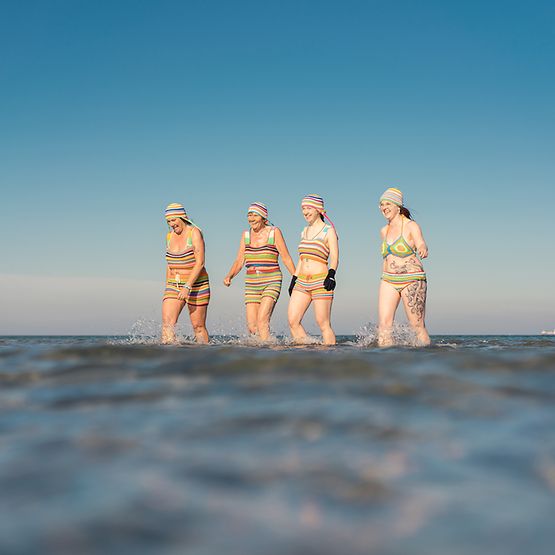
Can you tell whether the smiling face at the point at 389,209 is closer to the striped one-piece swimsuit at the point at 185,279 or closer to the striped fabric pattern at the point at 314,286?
the striped fabric pattern at the point at 314,286

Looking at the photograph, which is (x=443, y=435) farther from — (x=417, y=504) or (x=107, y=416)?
(x=107, y=416)

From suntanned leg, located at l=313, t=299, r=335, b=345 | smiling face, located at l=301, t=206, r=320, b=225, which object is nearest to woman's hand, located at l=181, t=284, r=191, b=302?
suntanned leg, located at l=313, t=299, r=335, b=345

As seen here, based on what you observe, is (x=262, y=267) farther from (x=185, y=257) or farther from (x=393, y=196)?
(x=393, y=196)

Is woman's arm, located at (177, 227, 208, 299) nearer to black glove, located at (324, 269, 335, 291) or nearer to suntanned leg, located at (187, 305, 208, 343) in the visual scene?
suntanned leg, located at (187, 305, 208, 343)

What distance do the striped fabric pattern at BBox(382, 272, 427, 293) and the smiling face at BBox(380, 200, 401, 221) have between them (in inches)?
32.0

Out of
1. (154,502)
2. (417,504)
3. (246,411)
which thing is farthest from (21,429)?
(417,504)

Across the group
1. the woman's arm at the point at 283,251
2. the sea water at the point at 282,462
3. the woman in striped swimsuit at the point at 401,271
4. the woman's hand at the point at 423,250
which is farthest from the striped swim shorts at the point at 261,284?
the sea water at the point at 282,462

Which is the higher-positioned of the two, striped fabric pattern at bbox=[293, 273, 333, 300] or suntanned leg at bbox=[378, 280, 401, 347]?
striped fabric pattern at bbox=[293, 273, 333, 300]

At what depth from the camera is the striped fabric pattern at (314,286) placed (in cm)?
906

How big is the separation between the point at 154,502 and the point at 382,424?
1.21 metres

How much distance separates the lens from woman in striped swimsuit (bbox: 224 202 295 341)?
9.73 metres

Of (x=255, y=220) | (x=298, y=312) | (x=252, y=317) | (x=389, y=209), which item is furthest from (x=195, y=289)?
(x=389, y=209)

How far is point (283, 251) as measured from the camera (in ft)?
32.2

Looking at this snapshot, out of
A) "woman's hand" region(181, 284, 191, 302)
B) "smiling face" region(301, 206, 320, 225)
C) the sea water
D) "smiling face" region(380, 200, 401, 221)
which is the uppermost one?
"smiling face" region(301, 206, 320, 225)
